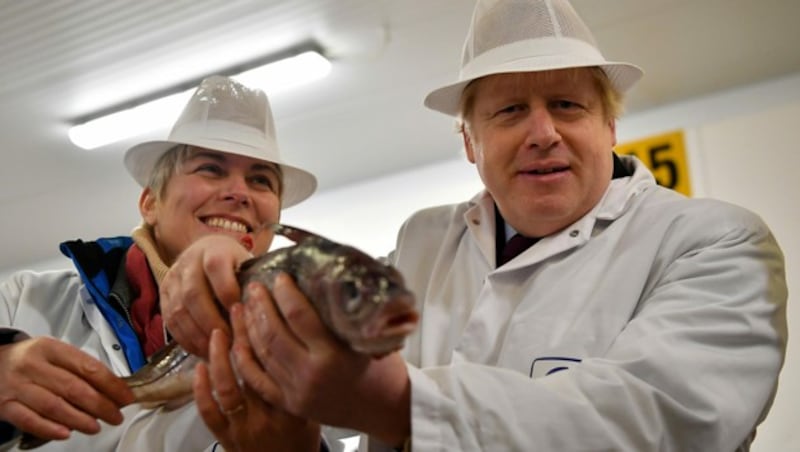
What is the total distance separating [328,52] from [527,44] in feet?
6.22

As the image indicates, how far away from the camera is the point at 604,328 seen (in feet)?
3.64

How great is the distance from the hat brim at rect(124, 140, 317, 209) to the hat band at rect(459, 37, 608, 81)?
0.79 metres

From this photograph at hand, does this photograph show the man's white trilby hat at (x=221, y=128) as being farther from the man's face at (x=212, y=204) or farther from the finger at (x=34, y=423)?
the finger at (x=34, y=423)

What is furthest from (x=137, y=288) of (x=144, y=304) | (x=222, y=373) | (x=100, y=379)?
(x=222, y=373)

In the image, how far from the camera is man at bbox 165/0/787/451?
0.83 meters

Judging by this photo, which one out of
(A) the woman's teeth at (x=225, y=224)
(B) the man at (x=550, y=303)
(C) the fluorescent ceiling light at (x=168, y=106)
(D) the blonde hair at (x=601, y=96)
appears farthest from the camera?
(C) the fluorescent ceiling light at (x=168, y=106)

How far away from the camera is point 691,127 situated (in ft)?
11.3

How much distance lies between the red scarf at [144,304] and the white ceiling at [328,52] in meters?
1.26

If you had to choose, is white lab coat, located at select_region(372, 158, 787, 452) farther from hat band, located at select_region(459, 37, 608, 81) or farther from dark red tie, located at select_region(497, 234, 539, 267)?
hat band, located at select_region(459, 37, 608, 81)

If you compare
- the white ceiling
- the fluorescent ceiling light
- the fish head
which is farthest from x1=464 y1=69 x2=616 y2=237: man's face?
the fluorescent ceiling light

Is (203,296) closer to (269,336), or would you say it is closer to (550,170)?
(269,336)

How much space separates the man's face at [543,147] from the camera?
1289mm

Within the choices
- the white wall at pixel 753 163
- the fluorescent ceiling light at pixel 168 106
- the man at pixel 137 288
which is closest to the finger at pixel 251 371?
the man at pixel 137 288

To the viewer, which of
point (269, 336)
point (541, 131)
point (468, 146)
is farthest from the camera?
point (468, 146)
